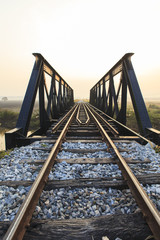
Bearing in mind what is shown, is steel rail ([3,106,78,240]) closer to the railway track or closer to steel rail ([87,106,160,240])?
the railway track

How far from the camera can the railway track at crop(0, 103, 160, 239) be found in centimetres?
152

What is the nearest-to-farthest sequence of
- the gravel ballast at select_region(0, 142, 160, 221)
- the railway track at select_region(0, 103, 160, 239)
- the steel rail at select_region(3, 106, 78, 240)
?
the steel rail at select_region(3, 106, 78, 240)
the railway track at select_region(0, 103, 160, 239)
the gravel ballast at select_region(0, 142, 160, 221)

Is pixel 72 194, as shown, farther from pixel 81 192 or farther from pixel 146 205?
pixel 146 205

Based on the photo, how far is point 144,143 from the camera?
170 inches

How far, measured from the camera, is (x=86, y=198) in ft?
6.82

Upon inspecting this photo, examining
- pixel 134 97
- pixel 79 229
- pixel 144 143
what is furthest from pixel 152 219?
pixel 134 97

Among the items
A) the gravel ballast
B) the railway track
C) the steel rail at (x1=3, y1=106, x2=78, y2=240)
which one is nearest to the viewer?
the steel rail at (x1=3, y1=106, x2=78, y2=240)

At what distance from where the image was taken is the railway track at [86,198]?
1.52 m

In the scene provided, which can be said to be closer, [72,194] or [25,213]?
[25,213]

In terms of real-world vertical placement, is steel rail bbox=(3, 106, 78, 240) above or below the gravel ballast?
above

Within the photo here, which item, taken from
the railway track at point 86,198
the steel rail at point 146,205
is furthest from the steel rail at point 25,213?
the steel rail at point 146,205

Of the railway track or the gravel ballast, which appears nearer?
the railway track

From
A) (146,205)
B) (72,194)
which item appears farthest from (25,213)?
(146,205)

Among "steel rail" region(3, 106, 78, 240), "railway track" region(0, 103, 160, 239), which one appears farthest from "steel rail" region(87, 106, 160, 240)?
"steel rail" region(3, 106, 78, 240)
